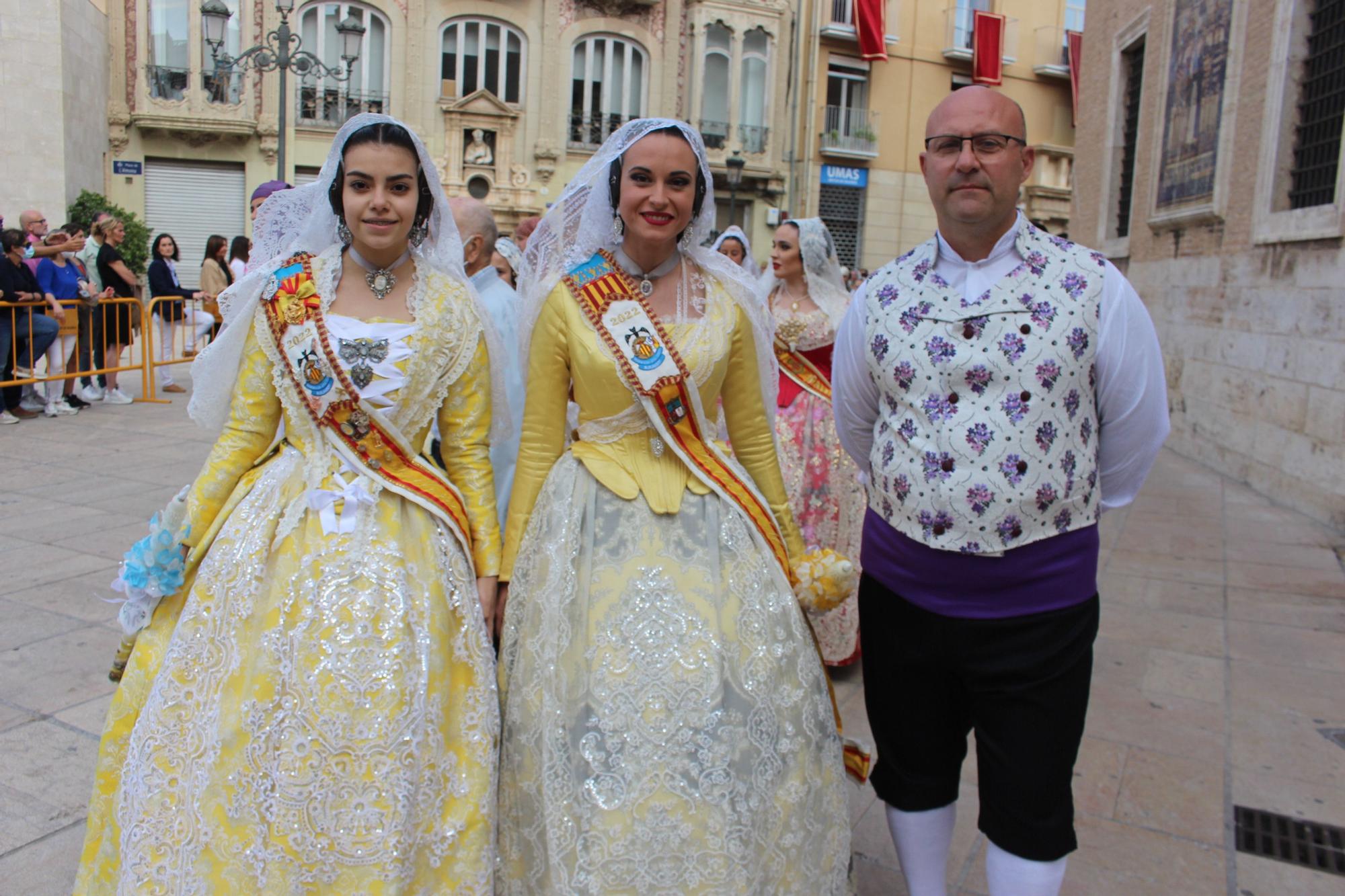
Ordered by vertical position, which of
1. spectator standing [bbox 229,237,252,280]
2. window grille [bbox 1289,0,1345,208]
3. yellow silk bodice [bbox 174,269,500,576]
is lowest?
yellow silk bodice [bbox 174,269,500,576]

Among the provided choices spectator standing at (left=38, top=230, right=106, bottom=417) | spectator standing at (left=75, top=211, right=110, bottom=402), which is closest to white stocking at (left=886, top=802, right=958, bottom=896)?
spectator standing at (left=38, top=230, right=106, bottom=417)

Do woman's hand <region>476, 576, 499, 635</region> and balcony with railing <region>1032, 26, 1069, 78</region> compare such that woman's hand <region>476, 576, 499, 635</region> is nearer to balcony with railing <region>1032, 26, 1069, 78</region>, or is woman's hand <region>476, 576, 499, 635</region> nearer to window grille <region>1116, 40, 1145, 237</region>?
window grille <region>1116, 40, 1145, 237</region>

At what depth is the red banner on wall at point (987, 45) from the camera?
28172 millimetres

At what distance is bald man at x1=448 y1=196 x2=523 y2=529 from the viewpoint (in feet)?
11.7

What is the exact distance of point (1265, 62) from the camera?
848 centimetres

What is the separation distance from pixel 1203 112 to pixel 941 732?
9.19 metres

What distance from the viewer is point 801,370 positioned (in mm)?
4746

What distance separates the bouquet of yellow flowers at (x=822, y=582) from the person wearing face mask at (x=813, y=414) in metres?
1.90

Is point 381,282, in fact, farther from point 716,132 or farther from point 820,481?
point 716,132

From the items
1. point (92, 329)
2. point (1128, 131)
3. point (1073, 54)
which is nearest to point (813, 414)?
point (92, 329)

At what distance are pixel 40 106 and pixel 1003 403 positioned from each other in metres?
18.4

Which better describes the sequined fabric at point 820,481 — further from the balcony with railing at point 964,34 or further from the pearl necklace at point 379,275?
the balcony with railing at point 964,34

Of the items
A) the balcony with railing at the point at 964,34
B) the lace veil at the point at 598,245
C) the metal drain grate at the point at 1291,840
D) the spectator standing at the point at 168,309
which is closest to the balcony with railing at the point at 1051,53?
the balcony with railing at the point at 964,34

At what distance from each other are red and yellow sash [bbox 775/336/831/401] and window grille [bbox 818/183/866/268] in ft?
79.4
